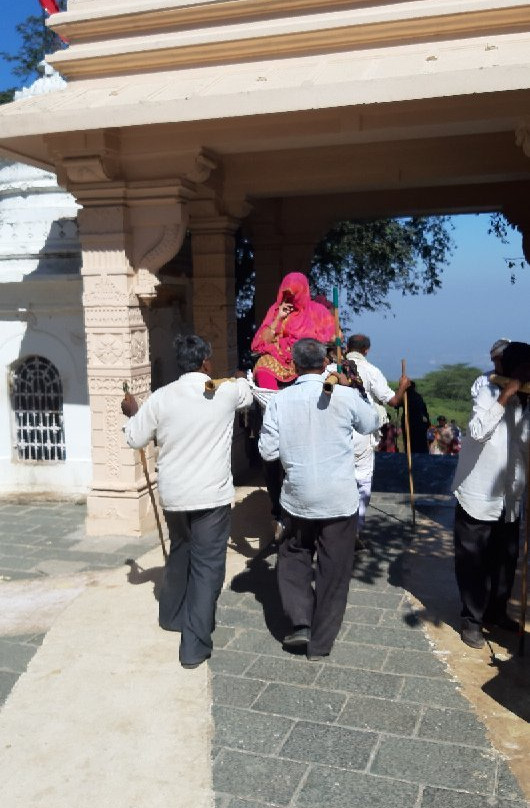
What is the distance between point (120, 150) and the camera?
254 inches

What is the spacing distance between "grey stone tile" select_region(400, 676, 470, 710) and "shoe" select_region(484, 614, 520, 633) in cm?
75

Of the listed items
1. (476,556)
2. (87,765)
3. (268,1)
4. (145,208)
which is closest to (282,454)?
(476,556)

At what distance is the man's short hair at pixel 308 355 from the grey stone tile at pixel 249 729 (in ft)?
6.04

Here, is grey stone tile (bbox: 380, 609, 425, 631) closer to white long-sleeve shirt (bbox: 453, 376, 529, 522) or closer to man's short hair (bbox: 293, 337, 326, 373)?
white long-sleeve shirt (bbox: 453, 376, 529, 522)

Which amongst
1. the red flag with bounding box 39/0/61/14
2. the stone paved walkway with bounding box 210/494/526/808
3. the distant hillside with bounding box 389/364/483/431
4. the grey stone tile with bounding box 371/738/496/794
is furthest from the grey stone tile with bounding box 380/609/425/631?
the distant hillside with bounding box 389/364/483/431

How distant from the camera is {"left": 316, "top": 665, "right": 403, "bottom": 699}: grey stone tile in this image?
3.90m

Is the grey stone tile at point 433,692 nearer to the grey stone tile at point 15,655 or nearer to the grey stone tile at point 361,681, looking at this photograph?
the grey stone tile at point 361,681

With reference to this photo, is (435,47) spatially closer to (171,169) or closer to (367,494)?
(171,169)

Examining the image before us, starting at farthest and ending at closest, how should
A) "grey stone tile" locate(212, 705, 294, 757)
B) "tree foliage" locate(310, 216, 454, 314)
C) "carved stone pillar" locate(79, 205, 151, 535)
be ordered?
"tree foliage" locate(310, 216, 454, 314) → "carved stone pillar" locate(79, 205, 151, 535) → "grey stone tile" locate(212, 705, 294, 757)

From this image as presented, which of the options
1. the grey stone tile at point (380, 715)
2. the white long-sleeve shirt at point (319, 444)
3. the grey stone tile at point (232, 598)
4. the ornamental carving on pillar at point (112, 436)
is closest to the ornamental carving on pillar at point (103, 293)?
the ornamental carving on pillar at point (112, 436)

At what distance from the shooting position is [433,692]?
3.87 meters

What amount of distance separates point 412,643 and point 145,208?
14.0 ft

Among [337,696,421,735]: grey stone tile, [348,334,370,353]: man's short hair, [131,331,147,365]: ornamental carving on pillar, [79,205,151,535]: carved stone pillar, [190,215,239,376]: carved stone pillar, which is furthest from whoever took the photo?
[190,215,239,376]: carved stone pillar

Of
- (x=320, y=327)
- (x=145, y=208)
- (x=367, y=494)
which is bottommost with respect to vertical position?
(x=367, y=494)
